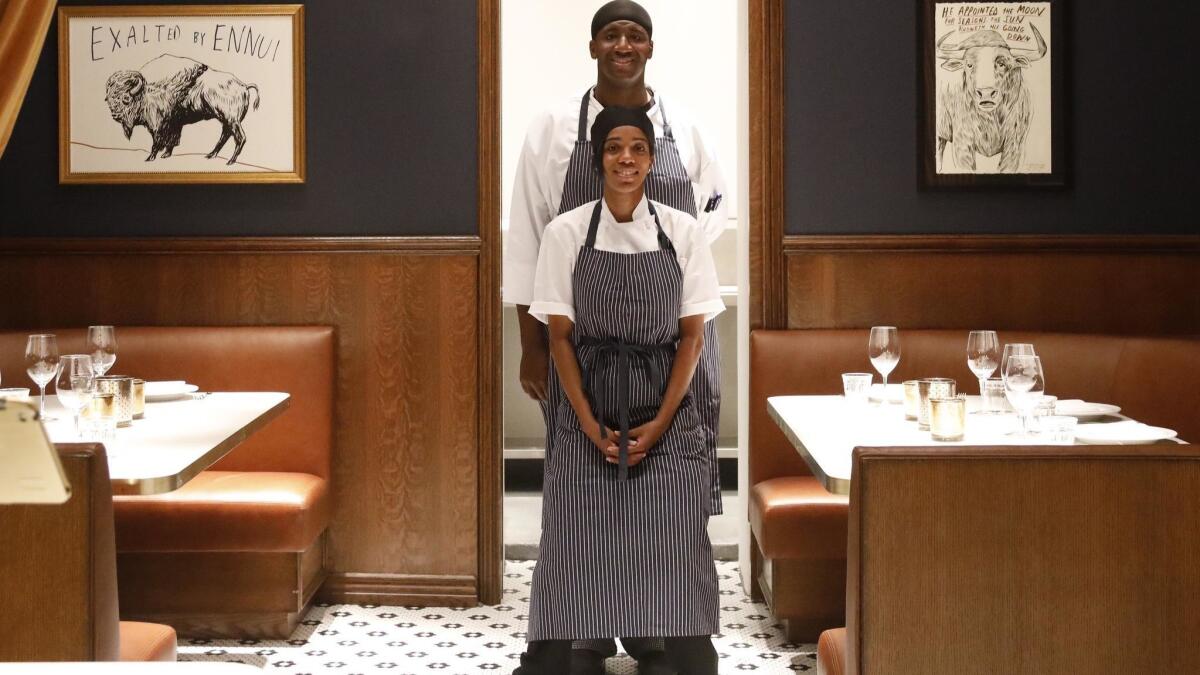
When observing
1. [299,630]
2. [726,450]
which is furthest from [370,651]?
[726,450]

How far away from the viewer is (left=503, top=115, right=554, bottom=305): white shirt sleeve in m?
3.37

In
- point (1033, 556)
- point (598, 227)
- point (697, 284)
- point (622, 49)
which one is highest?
point (622, 49)

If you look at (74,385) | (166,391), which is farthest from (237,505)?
(74,385)

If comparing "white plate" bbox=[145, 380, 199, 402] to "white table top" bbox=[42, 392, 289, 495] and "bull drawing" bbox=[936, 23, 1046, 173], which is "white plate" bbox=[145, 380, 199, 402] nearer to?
"white table top" bbox=[42, 392, 289, 495]

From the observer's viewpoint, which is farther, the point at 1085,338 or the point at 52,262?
the point at 52,262

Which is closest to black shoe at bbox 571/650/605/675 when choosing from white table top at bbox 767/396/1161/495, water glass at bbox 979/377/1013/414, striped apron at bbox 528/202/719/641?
striped apron at bbox 528/202/719/641

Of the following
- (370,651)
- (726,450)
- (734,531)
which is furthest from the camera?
(726,450)

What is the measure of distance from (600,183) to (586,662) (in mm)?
1325

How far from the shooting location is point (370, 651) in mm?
3502

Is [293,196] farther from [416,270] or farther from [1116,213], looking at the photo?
[1116,213]

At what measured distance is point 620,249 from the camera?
9.90 feet

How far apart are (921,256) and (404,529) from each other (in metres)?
2.03

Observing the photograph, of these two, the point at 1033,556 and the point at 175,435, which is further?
the point at 175,435

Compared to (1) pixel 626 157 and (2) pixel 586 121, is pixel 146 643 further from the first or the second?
(2) pixel 586 121
